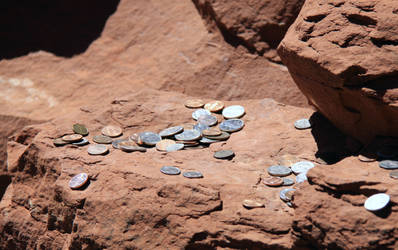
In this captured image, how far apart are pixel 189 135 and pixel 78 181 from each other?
3.17 ft

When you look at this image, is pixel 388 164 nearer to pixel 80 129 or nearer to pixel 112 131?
pixel 112 131

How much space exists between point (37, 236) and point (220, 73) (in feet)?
8.04

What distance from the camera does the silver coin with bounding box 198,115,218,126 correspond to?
4.43 meters

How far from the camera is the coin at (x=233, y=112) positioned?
4.51 metres

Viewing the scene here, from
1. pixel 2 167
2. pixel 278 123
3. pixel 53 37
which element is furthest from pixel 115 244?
pixel 53 37

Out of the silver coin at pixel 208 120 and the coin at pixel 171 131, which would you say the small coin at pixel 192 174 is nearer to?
the coin at pixel 171 131

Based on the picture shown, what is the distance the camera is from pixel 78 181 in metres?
3.63

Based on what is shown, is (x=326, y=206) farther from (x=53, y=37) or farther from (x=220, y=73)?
(x=53, y=37)

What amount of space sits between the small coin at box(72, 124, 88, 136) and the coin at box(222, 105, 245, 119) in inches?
43.5

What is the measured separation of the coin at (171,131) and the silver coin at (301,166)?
3.23 feet

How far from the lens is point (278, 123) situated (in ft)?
14.2

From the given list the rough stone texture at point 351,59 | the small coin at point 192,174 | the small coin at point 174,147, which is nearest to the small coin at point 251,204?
the small coin at point 192,174

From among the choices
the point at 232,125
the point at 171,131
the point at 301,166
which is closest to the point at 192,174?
the point at 301,166

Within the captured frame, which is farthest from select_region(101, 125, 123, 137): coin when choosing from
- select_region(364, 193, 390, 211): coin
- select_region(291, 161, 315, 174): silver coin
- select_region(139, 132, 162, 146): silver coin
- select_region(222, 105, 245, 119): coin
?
select_region(364, 193, 390, 211): coin
